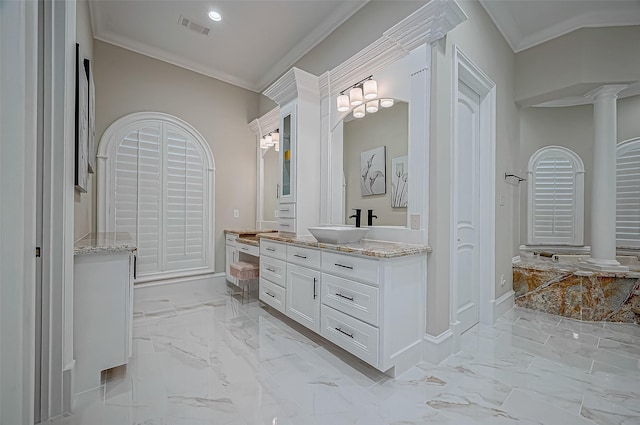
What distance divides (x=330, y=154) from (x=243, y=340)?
202cm

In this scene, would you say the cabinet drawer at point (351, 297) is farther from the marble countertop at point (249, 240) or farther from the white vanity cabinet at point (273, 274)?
the marble countertop at point (249, 240)

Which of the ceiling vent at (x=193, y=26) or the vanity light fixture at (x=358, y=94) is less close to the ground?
the ceiling vent at (x=193, y=26)

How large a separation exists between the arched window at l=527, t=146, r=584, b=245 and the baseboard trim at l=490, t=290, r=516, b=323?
1954 mm

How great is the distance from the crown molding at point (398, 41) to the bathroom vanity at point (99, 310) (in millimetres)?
2447

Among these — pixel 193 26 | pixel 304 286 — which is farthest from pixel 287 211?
pixel 193 26

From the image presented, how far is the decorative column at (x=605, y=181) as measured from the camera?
3.15m

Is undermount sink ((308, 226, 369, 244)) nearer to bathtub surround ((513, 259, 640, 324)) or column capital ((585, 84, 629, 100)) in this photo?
bathtub surround ((513, 259, 640, 324))

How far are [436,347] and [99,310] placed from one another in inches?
89.6

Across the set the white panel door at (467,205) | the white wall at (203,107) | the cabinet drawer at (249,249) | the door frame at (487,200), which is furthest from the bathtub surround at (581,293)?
the white wall at (203,107)

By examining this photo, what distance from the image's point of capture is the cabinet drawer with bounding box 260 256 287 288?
9.07ft

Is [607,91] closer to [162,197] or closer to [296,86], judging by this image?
[296,86]

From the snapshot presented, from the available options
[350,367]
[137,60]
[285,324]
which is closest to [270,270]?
[285,324]

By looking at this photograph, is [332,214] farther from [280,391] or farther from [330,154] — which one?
[280,391]

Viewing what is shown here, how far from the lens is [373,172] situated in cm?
270
